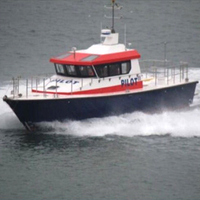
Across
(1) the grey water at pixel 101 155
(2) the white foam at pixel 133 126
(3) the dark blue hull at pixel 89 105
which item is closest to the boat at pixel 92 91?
(3) the dark blue hull at pixel 89 105

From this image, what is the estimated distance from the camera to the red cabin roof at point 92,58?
34625 mm

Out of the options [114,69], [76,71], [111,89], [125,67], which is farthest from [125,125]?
[76,71]

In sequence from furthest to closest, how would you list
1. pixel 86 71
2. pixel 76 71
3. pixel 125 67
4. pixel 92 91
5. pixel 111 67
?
pixel 125 67
pixel 111 67
pixel 76 71
pixel 86 71
pixel 92 91

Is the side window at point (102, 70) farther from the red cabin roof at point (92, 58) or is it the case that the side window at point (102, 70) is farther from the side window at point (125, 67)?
the side window at point (125, 67)

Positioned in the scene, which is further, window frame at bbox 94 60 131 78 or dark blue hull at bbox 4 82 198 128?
window frame at bbox 94 60 131 78

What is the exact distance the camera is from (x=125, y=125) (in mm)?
34906

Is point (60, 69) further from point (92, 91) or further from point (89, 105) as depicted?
point (89, 105)

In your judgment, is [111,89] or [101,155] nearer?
[101,155]

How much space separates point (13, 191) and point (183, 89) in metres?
11.2

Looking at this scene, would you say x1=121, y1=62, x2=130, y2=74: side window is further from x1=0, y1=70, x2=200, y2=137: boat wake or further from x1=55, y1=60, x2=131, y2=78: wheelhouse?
x1=0, y1=70, x2=200, y2=137: boat wake

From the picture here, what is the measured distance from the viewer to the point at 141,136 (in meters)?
34.2

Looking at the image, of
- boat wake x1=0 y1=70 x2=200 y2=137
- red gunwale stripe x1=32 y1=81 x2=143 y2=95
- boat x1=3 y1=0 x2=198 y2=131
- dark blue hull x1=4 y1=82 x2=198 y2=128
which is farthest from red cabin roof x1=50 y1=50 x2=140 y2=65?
boat wake x1=0 y1=70 x2=200 y2=137

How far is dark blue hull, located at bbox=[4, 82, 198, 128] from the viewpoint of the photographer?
33.6 meters

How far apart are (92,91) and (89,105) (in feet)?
2.00
